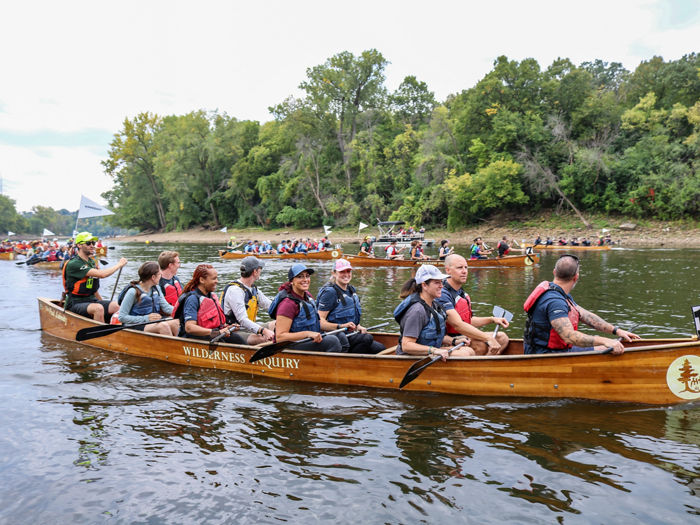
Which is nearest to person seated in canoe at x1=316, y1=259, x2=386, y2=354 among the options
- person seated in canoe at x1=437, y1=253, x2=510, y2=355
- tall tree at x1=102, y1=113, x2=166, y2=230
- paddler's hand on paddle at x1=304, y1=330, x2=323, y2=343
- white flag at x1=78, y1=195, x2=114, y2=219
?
paddler's hand on paddle at x1=304, y1=330, x2=323, y2=343

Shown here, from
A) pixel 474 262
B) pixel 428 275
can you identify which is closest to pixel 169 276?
pixel 428 275

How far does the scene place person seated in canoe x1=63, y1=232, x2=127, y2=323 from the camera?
31.5ft

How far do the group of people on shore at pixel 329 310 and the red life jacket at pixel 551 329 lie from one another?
Result: 12 millimetres

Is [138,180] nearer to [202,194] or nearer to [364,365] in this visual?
[202,194]

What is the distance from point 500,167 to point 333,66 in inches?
1083

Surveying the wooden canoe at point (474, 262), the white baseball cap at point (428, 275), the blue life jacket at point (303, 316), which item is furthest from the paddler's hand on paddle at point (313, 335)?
the wooden canoe at point (474, 262)

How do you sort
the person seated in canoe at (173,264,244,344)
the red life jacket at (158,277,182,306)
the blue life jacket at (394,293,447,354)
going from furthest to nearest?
the red life jacket at (158,277,182,306) < the person seated in canoe at (173,264,244,344) < the blue life jacket at (394,293,447,354)

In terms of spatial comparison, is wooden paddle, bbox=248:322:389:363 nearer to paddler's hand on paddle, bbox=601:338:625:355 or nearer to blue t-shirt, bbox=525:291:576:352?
blue t-shirt, bbox=525:291:576:352

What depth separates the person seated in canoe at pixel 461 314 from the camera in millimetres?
6621

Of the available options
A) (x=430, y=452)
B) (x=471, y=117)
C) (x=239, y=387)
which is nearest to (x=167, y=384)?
(x=239, y=387)

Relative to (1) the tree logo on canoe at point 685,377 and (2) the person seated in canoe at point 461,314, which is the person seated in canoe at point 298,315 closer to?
(2) the person seated in canoe at point 461,314

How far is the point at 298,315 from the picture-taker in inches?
290

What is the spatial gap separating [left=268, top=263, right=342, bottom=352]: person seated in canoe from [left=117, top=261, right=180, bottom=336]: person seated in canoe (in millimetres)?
2566

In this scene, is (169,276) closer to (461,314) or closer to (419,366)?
(419,366)
